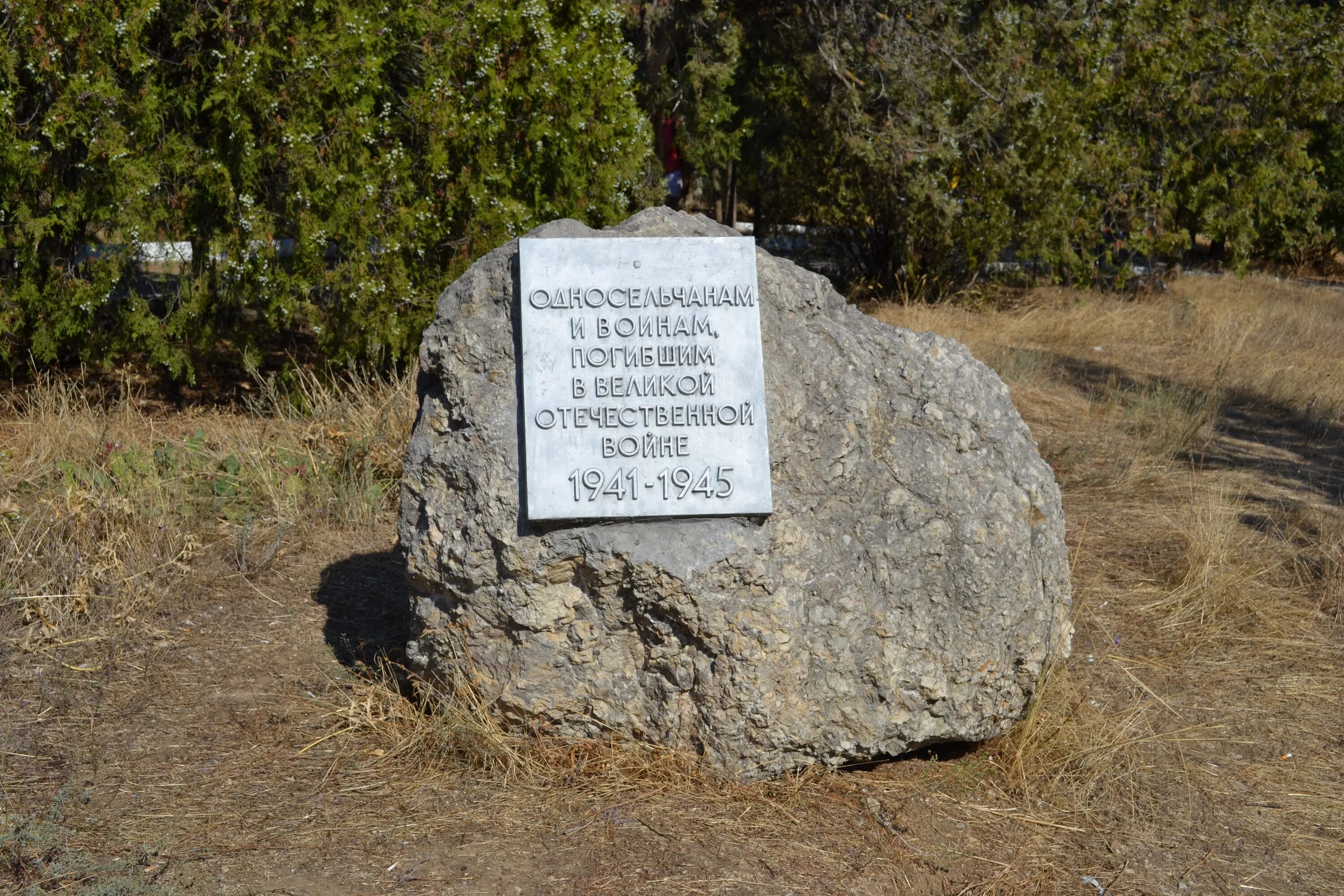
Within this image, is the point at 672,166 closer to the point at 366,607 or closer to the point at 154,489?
the point at 154,489

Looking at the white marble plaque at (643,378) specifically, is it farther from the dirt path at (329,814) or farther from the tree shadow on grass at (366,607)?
the tree shadow on grass at (366,607)

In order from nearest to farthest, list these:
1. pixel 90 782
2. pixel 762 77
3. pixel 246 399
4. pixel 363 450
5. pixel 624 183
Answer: pixel 90 782 → pixel 363 450 → pixel 246 399 → pixel 624 183 → pixel 762 77

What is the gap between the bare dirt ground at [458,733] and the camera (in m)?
3.14

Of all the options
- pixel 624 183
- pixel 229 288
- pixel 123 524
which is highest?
pixel 624 183

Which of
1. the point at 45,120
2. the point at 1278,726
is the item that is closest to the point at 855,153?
the point at 45,120

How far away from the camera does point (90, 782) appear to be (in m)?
3.40

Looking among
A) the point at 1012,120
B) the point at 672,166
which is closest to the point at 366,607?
the point at 1012,120

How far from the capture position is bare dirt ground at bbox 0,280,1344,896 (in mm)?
3137

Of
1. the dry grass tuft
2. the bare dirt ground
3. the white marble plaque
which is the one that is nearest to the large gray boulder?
the white marble plaque

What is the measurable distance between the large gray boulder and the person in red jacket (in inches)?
392

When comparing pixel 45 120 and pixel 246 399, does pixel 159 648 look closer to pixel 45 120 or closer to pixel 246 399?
pixel 246 399

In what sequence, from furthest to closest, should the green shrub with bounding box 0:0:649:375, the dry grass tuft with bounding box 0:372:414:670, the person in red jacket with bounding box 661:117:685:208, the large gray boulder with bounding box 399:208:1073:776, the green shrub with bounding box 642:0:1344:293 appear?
the person in red jacket with bounding box 661:117:685:208 < the green shrub with bounding box 642:0:1344:293 < the green shrub with bounding box 0:0:649:375 < the dry grass tuft with bounding box 0:372:414:670 < the large gray boulder with bounding box 399:208:1073:776

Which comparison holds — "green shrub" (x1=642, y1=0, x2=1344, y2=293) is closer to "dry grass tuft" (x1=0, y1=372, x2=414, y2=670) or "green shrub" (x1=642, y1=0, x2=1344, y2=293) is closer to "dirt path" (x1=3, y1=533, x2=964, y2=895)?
"dry grass tuft" (x1=0, y1=372, x2=414, y2=670)

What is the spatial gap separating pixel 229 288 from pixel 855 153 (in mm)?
5596
